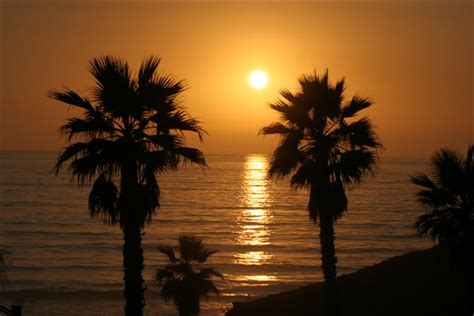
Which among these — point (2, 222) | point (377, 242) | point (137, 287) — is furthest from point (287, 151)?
point (2, 222)

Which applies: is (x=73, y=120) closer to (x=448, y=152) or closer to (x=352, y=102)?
(x=352, y=102)

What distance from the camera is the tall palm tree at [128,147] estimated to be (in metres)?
14.5

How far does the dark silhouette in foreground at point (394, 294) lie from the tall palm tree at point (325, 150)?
546 cm

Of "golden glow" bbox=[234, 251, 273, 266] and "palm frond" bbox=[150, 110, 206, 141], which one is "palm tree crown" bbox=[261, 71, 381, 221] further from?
"golden glow" bbox=[234, 251, 273, 266]

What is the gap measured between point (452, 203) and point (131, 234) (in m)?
9.96

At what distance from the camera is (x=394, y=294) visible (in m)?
24.9

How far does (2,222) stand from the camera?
287 ft

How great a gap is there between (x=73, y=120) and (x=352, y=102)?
8.73 meters

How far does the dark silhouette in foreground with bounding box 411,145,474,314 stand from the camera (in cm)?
1838

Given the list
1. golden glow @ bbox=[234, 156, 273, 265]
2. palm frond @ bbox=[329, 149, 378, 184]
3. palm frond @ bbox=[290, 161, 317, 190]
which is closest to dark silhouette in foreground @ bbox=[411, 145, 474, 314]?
palm frond @ bbox=[329, 149, 378, 184]

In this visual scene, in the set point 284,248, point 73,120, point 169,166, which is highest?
point 73,120

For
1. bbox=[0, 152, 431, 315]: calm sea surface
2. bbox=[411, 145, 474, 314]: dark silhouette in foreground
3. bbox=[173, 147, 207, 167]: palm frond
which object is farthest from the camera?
bbox=[0, 152, 431, 315]: calm sea surface

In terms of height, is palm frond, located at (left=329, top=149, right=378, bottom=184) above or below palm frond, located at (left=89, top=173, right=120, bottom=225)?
above

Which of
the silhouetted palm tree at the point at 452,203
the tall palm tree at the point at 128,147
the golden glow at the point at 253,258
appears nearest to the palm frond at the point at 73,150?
the tall palm tree at the point at 128,147
